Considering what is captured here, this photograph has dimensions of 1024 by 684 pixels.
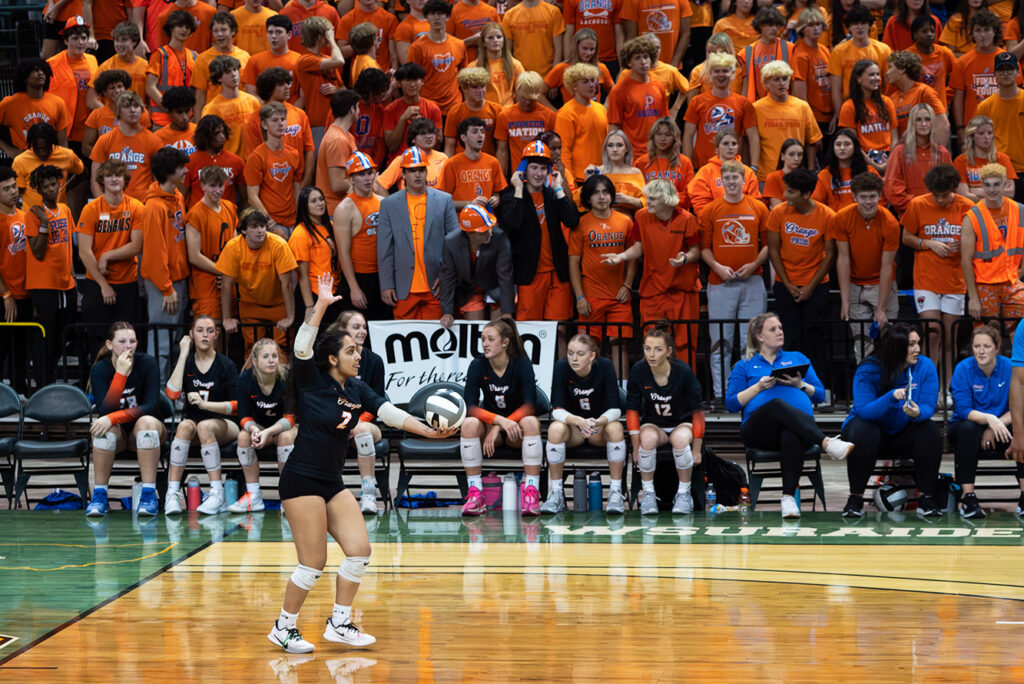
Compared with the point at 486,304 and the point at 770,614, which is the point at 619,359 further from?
the point at 770,614

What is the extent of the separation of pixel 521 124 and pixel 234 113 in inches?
116

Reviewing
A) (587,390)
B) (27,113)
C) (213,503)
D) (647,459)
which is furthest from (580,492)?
(27,113)

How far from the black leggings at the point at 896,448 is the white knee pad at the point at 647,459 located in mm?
1495

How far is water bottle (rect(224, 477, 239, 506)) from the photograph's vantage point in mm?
10922

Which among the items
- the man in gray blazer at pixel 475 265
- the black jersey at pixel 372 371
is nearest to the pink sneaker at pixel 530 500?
the black jersey at pixel 372 371

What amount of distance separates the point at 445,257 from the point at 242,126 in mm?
3140

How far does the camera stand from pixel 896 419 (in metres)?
10.1

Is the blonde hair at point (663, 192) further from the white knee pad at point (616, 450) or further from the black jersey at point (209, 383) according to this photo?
the black jersey at point (209, 383)

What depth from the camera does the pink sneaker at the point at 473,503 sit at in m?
10.5

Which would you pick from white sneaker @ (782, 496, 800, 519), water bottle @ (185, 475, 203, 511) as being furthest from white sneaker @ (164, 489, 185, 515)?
white sneaker @ (782, 496, 800, 519)

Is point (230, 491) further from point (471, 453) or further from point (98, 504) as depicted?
point (471, 453)

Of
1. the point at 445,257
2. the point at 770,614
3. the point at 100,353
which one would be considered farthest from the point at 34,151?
the point at 770,614

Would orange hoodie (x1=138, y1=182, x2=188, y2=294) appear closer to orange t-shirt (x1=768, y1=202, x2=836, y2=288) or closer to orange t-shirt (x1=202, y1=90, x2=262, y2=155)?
orange t-shirt (x1=202, y1=90, x2=262, y2=155)

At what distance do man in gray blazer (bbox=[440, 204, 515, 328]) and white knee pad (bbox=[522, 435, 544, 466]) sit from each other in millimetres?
1452
